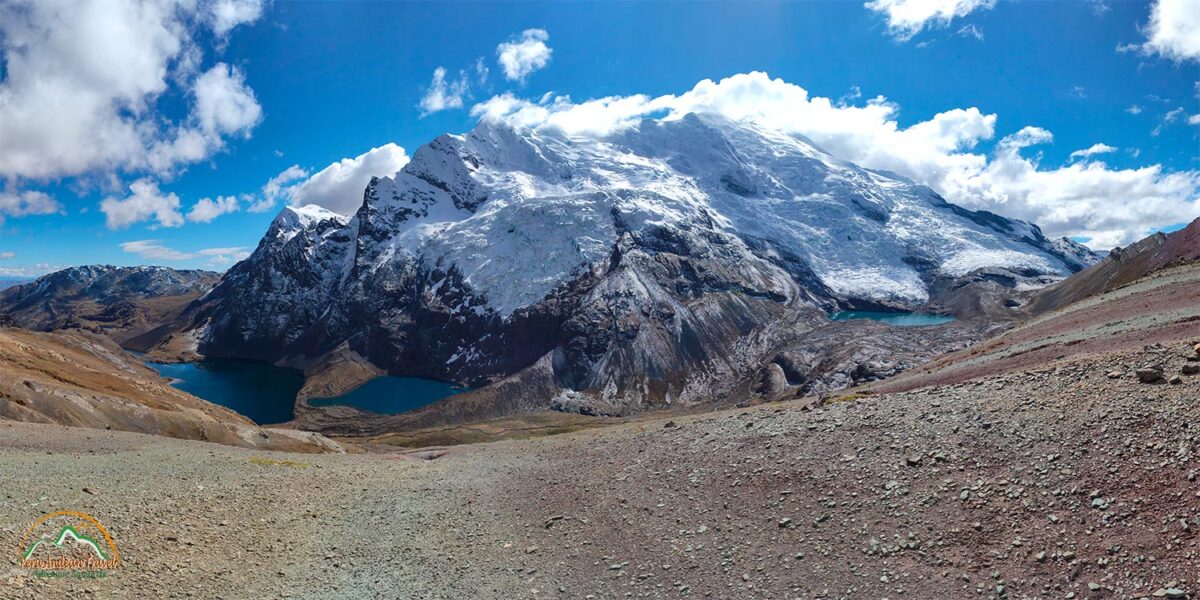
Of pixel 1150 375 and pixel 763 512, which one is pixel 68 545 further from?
pixel 1150 375

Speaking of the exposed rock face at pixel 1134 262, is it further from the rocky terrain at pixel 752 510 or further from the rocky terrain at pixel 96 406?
the rocky terrain at pixel 96 406

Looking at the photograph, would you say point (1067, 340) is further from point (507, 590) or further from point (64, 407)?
point (64, 407)

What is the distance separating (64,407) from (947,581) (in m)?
65.9

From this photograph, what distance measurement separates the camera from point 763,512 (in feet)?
66.9

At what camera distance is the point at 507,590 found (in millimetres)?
18922

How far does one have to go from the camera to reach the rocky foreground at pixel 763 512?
1495 centimetres

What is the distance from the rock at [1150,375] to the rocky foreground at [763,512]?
14 cm

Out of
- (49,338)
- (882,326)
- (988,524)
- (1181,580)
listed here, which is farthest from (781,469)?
(882,326)

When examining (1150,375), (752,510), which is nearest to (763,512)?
(752,510)

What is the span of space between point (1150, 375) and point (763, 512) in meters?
13.4

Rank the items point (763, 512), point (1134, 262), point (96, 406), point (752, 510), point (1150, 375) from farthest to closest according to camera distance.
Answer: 1. point (1134, 262)
2. point (96, 406)
3. point (752, 510)
4. point (763, 512)
5. point (1150, 375)

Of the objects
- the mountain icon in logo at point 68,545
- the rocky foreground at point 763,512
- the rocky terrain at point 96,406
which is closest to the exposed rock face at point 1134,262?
the rocky foreground at point 763,512

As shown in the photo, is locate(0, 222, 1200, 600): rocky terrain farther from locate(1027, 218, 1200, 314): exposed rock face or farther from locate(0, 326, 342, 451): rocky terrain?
locate(1027, 218, 1200, 314): exposed rock face

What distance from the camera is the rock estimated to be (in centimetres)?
1939
